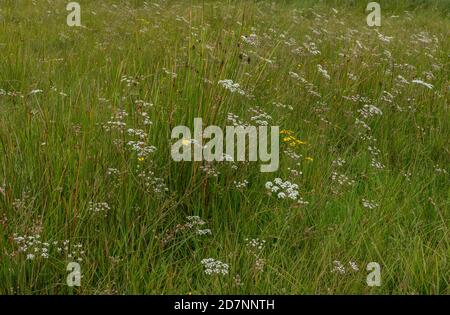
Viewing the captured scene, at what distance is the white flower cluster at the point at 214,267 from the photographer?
2.04 m

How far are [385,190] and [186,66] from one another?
137cm

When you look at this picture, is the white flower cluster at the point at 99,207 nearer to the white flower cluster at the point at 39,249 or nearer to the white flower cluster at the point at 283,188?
the white flower cluster at the point at 39,249

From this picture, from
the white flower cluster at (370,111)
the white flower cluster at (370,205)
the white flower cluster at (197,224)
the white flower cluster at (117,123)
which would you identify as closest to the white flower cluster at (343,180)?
the white flower cluster at (370,205)

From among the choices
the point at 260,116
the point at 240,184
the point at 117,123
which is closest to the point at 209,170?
the point at 240,184

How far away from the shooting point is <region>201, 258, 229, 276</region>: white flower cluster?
2041mm

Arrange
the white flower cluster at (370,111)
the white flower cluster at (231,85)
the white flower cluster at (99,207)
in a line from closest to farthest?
the white flower cluster at (99,207), the white flower cluster at (231,85), the white flower cluster at (370,111)

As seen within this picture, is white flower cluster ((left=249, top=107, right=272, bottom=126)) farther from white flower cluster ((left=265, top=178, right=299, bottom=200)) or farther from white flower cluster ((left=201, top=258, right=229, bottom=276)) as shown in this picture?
white flower cluster ((left=201, top=258, right=229, bottom=276))

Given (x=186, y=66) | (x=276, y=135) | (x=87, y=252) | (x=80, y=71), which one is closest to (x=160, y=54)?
(x=80, y=71)

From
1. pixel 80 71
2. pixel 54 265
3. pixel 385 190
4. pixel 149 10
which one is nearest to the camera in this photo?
pixel 54 265

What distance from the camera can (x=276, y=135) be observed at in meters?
3.16

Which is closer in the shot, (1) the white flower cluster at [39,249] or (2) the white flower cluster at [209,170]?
(1) the white flower cluster at [39,249]

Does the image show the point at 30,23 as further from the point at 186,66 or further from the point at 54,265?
the point at 54,265

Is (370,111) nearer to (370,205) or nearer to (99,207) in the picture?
(370,205)
